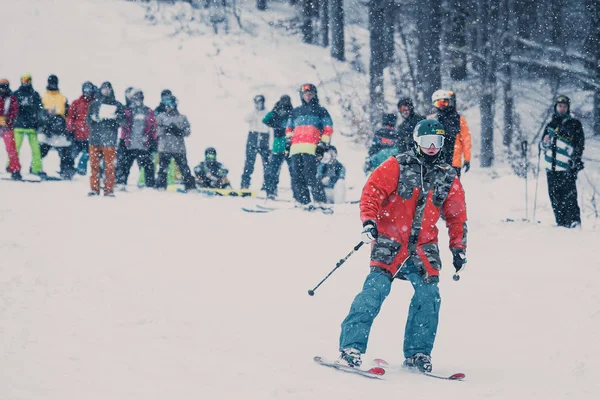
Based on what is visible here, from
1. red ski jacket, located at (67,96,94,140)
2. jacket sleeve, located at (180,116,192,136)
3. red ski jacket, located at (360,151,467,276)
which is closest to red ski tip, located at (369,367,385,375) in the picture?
red ski jacket, located at (360,151,467,276)

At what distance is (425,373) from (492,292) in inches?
119

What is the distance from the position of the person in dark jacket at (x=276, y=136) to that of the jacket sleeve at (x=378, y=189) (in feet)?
25.6

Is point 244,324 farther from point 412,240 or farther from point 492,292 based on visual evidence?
point 492,292

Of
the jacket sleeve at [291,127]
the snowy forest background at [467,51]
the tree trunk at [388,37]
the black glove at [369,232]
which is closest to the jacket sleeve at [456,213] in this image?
the black glove at [369,232]

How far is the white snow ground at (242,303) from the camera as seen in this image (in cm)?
463

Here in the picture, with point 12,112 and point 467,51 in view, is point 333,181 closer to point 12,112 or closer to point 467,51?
point 12,112

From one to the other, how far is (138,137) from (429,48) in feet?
24.0

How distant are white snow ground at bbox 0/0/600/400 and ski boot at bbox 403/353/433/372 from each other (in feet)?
0.71

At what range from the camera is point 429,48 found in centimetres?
1861

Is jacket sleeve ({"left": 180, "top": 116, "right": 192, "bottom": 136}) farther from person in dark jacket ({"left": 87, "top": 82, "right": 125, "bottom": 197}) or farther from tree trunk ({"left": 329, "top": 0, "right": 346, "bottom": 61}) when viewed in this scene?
tree trunk ({"left": 329, "top": 0, "right": 346, "bottom": 61})

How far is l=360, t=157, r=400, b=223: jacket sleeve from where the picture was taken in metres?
5.33

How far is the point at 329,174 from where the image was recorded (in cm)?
1372

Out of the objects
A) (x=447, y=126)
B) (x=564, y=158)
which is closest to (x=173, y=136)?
(x=447, y=126)

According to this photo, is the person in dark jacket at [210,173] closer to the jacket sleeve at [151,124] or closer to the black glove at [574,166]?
the jacket sleeve at [151,124]
